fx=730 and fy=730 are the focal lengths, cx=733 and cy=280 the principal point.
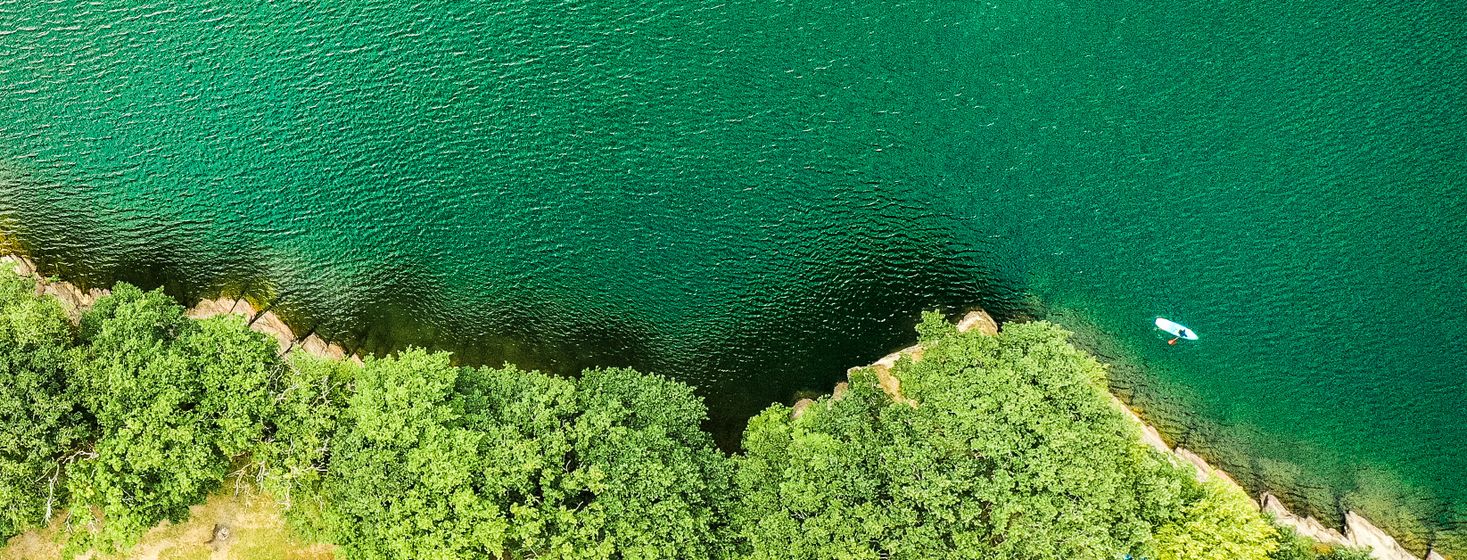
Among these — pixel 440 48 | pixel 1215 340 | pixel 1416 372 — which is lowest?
pixel 440 48

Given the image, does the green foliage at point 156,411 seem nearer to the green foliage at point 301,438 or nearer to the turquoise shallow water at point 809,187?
the green foliage at point 301,438

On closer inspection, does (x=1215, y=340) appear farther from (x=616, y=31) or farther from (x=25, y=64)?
(x=25, y=64)

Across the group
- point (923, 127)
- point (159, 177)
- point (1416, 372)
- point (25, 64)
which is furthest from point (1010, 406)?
point (25, 64)

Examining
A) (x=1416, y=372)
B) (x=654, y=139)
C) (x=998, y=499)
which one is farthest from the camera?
(x=654, y=139)

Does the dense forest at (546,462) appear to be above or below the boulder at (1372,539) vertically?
below

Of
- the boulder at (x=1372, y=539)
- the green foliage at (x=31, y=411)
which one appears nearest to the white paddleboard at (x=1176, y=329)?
the boulder at (x=1372, y=539)

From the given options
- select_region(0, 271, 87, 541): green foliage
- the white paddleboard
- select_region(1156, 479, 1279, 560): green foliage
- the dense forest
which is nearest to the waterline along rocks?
the dense forest

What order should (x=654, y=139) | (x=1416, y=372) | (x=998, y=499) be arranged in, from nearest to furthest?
(x=998, y=499)
(x=1416, y=372)
(x=654, y=139)
